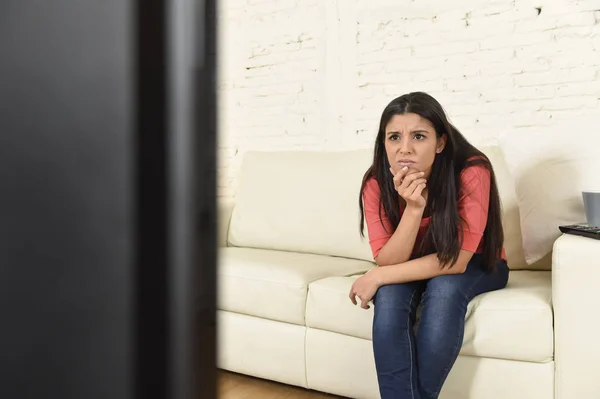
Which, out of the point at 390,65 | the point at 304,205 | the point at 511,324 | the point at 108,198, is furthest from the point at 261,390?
the point at 108,198

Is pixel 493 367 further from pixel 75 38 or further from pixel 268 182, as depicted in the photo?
pixel 75 38

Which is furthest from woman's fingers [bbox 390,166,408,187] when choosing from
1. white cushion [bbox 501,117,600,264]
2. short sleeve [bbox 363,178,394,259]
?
white cushion [bbox 501,117,600,264]

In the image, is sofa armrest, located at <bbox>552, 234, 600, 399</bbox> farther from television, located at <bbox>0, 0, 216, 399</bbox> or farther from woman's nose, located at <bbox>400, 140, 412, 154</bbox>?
television, located at <bbox>0, 0, 216, 399</bbox>

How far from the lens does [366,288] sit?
160 cm

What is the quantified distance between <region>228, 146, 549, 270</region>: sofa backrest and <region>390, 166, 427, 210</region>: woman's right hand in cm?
55

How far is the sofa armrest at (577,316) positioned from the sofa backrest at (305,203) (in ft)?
2.16

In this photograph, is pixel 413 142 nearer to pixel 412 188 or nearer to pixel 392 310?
pixel 412 188

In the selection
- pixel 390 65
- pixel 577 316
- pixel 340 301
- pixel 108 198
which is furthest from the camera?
pixel 390 65

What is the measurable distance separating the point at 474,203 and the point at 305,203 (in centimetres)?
91

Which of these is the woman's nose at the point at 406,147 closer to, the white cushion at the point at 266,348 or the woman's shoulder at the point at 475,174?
the woman's shoulder at the point at 475,174

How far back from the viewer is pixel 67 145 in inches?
6.9

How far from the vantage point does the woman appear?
58.1 inches

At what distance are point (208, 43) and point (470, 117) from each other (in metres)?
2.45

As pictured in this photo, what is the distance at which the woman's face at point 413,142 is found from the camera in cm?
165
